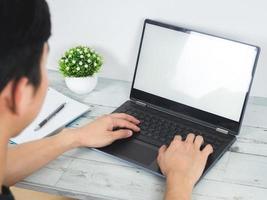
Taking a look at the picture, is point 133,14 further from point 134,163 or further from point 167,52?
point 134,163

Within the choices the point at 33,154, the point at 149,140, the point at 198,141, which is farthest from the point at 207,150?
the point at 33,154

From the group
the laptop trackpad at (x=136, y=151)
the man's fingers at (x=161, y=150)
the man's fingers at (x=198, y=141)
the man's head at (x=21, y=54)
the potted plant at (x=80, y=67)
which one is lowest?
the laptop trackpad at (x=136, y=151)

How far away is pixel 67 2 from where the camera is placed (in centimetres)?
121

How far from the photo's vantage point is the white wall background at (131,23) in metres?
1.07

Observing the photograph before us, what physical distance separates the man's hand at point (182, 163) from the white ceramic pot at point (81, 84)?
13.1 inches

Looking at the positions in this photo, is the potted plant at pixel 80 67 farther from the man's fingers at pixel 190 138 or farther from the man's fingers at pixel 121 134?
the man's fingers at pixel 190 138

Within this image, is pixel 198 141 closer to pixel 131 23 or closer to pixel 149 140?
pixel 149 140

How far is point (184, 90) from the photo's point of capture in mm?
1093

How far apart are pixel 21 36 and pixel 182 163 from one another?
0.48 metres

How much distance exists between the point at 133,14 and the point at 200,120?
35 cm

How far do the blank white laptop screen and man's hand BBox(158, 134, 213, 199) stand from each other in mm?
125

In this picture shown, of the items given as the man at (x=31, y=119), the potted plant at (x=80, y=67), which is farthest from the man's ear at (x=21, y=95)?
the potted plant at (x=80, y=67)

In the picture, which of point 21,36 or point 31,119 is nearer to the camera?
point 21,36

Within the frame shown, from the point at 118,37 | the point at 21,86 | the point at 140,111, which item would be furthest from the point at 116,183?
the point at 118,37
